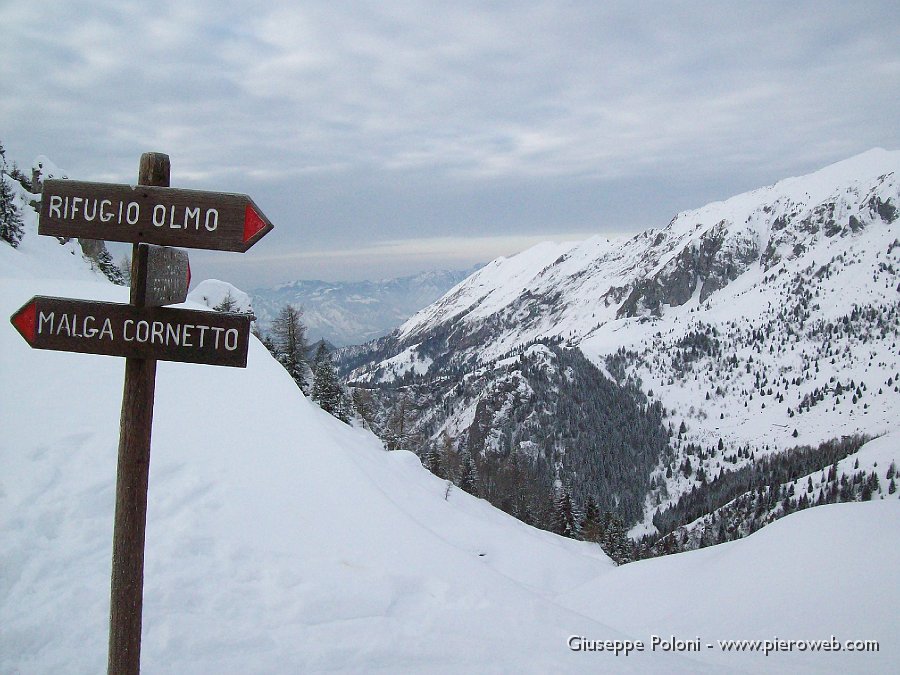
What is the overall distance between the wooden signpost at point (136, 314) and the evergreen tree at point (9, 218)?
47.5 meters

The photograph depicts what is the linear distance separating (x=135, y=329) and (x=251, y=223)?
144 cm

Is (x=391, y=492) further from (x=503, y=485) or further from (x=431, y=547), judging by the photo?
(x=503, y=485)

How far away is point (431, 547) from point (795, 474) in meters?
177

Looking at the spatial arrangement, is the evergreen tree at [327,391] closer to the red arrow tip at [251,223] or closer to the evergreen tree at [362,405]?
the evergreen tree at [362,405]

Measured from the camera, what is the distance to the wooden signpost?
463cm

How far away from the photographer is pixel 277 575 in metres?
7.60

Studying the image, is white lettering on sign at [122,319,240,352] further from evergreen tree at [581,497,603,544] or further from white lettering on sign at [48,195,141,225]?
evergreen tree at [581,497,603,544]

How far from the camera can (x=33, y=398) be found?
437 inches

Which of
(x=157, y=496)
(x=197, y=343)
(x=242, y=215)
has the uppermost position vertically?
(x=242, y=215)

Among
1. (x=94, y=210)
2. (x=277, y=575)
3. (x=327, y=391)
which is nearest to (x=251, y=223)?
(x=94, y=210)

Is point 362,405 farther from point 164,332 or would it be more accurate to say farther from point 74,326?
point 164,332

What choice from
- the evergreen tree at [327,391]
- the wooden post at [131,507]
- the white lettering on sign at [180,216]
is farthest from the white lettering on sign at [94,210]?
the evergreen tree at [327,391]

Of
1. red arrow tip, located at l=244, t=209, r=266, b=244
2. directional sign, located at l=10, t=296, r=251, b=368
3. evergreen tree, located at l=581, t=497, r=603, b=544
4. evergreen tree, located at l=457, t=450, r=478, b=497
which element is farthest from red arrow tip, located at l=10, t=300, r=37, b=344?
evergreen tree, located at l=581, t=497, r=603, b=544

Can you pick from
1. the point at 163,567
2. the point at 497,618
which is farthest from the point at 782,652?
the point at 163,567
